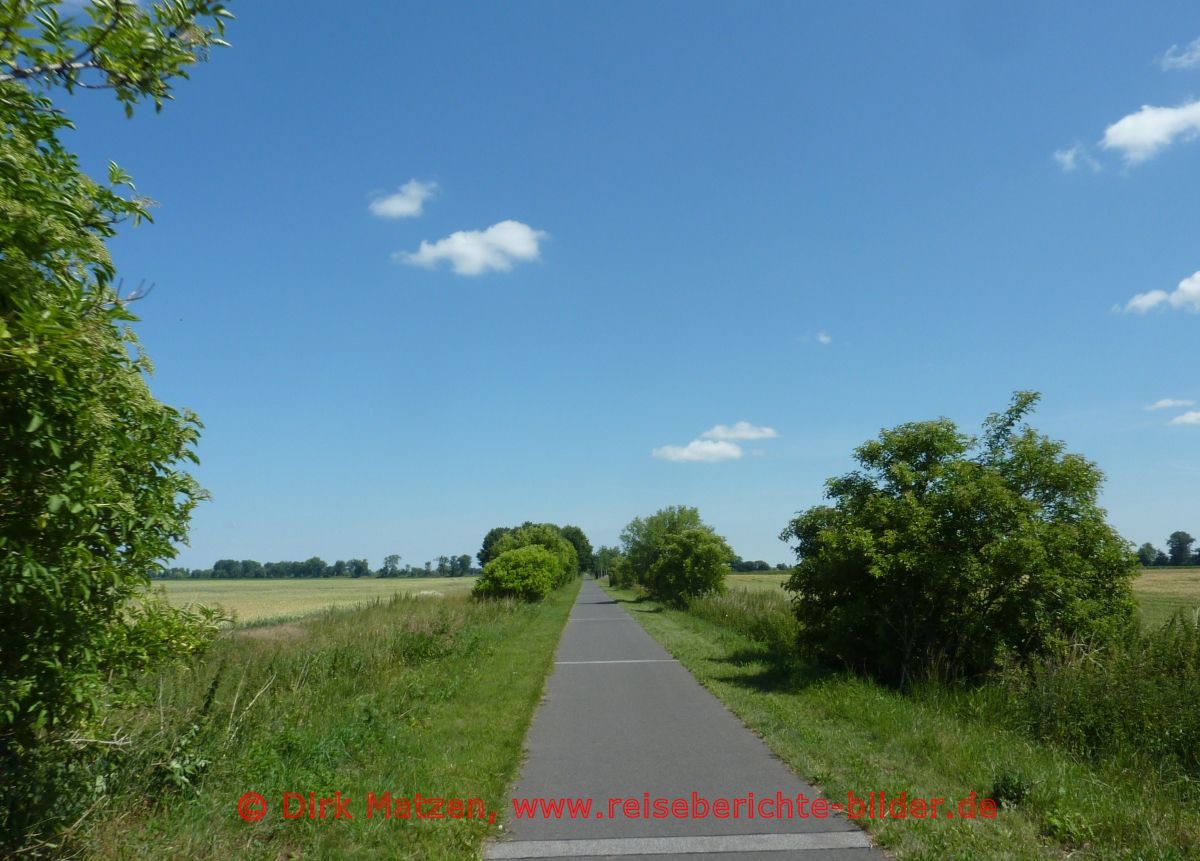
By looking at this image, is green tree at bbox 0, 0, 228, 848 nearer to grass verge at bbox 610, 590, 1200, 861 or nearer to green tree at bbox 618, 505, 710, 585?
grass verge at bbox 610, 590, 1200, 861

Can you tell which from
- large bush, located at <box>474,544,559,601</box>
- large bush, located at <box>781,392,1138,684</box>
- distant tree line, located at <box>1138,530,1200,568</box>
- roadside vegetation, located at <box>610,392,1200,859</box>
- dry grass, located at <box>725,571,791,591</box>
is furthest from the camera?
distant tree line, located at <box>1138,530,1200,568</box>

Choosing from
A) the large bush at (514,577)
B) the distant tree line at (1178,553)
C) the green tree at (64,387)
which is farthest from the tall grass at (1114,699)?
the distant tree line at (1178,553)

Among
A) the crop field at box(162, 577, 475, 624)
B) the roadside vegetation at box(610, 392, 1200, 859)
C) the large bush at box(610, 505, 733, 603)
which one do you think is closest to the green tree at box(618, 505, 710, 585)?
the large bush at box(610, 505, 733, 603)

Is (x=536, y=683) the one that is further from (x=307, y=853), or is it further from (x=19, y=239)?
(x=19, y=239)

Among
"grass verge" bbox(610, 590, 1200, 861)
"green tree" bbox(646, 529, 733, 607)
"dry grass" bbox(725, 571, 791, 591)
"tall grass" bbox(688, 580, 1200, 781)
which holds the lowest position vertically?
"grass verge" bbox(610, 590, 1200, 861)

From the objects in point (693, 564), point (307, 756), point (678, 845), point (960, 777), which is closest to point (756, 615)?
point (693, 564)

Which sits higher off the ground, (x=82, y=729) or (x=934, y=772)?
(x=82, y=729)

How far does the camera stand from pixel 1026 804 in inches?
240

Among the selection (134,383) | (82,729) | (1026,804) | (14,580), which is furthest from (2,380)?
(1026,804)

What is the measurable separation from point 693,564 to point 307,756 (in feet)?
98.6

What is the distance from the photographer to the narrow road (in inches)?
217

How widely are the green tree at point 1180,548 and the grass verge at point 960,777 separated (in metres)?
118

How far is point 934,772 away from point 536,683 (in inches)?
296

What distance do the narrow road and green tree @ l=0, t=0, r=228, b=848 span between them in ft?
10.2
